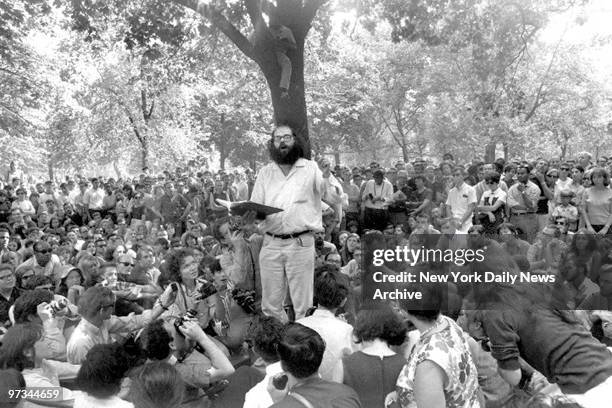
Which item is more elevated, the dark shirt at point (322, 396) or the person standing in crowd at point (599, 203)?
the person standing in crowd at point (599, 203)

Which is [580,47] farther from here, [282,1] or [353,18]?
[282,1]

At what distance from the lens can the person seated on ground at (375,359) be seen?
3.29 meters

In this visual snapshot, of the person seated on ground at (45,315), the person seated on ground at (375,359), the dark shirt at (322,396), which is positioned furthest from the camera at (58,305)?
the dark shirt at (322,396)

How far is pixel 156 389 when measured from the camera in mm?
2945

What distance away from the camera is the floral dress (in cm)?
265

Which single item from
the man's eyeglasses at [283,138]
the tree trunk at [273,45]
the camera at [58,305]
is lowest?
the camera at [58,305]

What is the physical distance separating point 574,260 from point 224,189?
28.7 ft

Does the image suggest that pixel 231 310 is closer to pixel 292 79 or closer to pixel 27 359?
pixel 27 359

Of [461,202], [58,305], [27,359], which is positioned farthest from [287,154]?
[461,202]

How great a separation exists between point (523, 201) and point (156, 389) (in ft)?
25.9

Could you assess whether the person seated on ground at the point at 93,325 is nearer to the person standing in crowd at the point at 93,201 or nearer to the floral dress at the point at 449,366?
the floral dress at the point at 449,366

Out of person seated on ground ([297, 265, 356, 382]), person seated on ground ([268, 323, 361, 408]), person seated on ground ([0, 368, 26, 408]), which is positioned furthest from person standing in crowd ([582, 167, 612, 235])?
person seated on ground ([0, 368, 26, 408])

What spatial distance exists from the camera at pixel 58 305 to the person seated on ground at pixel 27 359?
A: 0.89 meters

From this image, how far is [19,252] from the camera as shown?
1028 centimetres
